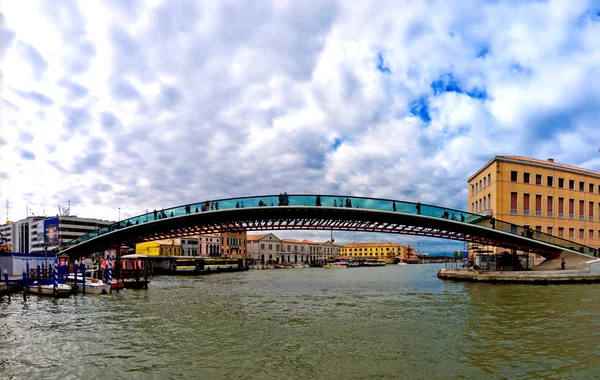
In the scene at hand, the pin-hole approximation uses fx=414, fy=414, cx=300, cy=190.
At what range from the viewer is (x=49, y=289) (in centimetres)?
2378

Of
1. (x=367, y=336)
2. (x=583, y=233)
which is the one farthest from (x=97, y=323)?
(x=583, y=233)

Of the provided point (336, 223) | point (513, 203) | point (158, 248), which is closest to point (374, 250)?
point (158, 248)

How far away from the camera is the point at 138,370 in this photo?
9273 millimetres

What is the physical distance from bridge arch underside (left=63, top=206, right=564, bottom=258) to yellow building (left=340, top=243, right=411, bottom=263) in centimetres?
12727

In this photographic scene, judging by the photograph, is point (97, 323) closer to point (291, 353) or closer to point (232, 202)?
point (291, 353)

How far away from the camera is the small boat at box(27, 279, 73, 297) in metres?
23.5

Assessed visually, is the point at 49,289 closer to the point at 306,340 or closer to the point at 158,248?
the point at 306,340

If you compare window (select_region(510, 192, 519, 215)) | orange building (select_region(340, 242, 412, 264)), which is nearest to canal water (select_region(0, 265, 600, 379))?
window (select_region(510, 192, 519, 215))

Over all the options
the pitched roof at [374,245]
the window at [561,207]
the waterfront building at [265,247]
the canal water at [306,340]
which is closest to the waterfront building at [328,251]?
the pitched roof at [374,245]

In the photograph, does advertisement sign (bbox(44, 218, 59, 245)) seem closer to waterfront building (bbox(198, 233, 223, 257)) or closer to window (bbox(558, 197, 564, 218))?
waterfront building (bbox(198, 233, 223, 257))

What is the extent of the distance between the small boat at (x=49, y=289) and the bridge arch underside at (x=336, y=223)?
336 inches

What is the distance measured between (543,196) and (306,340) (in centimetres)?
3513

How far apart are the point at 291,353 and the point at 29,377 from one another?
229 inches

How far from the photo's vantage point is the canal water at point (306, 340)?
912 cm
